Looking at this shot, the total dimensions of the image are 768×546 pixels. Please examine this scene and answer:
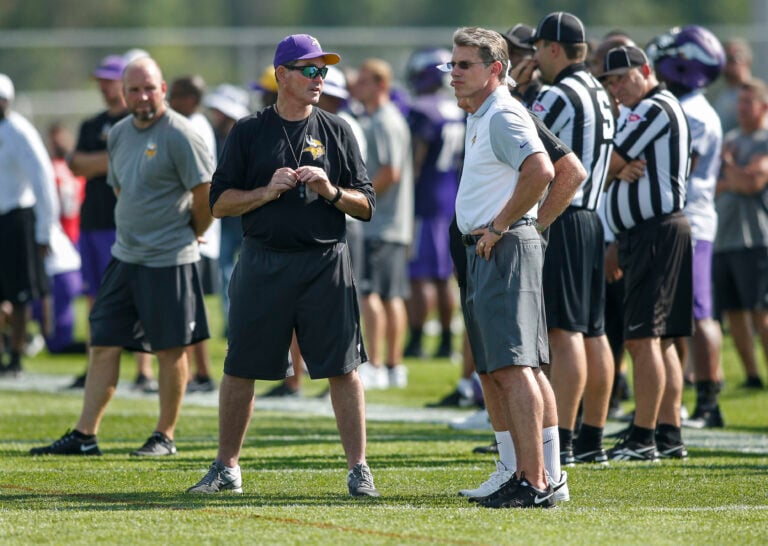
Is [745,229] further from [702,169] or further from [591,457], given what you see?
[591,457]

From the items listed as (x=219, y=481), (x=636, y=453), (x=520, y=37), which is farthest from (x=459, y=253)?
(x=520, y=37)

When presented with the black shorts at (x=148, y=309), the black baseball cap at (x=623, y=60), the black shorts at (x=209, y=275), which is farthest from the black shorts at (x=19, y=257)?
the black baseball cap at (x=623, y=60)

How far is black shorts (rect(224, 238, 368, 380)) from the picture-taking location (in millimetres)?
6633

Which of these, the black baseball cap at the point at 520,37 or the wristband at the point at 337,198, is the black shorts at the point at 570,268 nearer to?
the black baseball cap at the point at 520,37

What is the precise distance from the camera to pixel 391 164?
469 inches

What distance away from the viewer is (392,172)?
1191cm

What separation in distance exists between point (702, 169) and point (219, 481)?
12.4 ft

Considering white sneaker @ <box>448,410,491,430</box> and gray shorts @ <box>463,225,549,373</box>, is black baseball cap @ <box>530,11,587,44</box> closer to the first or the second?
gray shorts @ <box>463,225,549,373</box>

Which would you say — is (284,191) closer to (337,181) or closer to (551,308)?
(337,181)

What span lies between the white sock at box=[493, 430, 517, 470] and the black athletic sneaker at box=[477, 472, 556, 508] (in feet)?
1.17

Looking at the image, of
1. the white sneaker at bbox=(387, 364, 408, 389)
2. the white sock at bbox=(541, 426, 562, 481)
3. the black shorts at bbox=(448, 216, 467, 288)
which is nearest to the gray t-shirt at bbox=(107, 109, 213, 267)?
the black shorts at bbox=(448, 216, 467, 288)

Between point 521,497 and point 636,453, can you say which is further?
point 636,453

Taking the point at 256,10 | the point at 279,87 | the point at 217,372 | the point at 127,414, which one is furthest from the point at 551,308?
the point at 256,10

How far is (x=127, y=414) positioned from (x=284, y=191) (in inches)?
162
